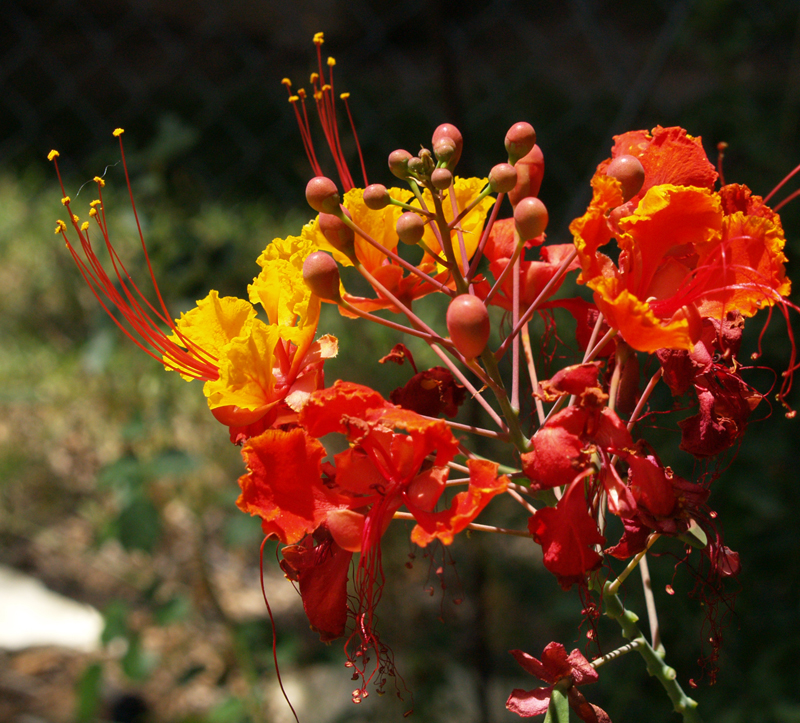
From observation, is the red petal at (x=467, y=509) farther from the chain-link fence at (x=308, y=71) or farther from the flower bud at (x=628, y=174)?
the chain-link fence at (x=308, y=71)

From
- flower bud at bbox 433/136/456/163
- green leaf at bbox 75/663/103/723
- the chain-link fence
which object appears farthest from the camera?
the chain-link fence

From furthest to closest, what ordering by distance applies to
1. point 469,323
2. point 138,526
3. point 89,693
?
point 89,693, point 138,526, point 469,323

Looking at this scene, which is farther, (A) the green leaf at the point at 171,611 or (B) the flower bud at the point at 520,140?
(A) the green leaf at the point at 171,611

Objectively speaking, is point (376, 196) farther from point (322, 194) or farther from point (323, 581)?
point (323, 581)

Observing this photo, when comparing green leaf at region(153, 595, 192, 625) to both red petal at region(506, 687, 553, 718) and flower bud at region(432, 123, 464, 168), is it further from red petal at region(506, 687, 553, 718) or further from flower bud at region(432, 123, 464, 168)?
flower bud at region(432, 123, 464, 168)

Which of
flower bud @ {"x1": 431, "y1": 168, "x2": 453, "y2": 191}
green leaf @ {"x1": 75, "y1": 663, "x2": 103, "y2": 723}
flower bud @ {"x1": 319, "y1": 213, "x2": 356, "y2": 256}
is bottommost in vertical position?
green leaf @ {"x1": 75, "y1": 663, "x2": 103, "y2": 723}

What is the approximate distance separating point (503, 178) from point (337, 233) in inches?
6.6

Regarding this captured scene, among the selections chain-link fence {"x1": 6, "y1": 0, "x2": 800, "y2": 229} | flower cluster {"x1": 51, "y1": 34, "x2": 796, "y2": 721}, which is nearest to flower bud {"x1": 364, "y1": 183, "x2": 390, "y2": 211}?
flower cluster {"x1": 51, "y1": 34, "x2": 796, "y2": 721}

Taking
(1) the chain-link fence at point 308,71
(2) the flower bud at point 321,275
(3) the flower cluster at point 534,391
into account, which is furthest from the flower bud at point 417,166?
(1) the chain-link fence at point 308,71

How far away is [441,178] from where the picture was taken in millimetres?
730

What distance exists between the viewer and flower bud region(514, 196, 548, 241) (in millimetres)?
739

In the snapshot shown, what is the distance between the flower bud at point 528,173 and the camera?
831mm

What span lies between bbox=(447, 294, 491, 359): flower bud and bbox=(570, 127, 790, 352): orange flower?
3.9 inches

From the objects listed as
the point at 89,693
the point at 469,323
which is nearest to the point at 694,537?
the point at 469,323
